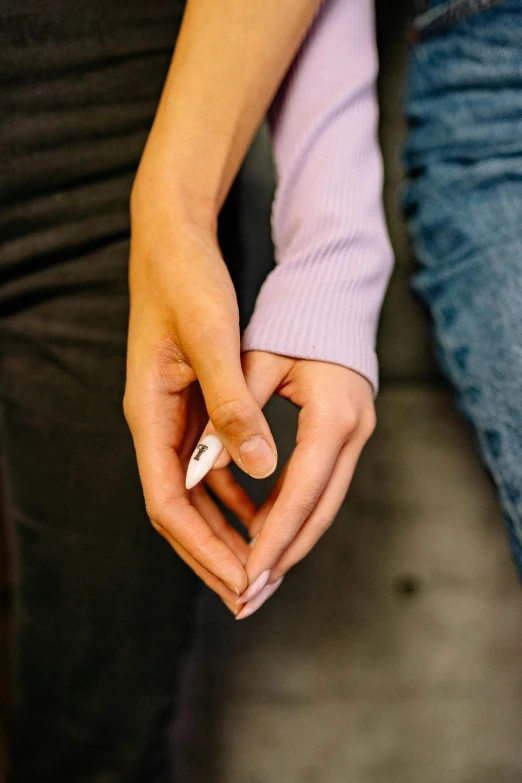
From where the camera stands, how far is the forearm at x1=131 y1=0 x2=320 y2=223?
1.52ft

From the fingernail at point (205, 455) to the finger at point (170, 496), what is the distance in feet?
0.07

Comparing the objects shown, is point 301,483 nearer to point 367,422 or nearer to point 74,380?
point 367,422

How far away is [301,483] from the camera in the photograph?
43 centimetres

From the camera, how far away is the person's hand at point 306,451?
0.43 m

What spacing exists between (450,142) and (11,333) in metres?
0.52

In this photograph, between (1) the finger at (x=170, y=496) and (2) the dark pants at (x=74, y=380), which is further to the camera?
(2) the dark pants at (x=74, y=380)

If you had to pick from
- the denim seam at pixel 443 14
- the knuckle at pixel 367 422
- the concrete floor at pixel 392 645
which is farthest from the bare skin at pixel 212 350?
the concrete floor at pixel 392 645

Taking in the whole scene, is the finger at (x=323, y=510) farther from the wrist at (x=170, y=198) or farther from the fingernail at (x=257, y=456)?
the wrist at (x=170, y=198)

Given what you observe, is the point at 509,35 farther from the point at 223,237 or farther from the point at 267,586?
the point at 267,586

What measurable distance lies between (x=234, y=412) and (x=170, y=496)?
0.10 m

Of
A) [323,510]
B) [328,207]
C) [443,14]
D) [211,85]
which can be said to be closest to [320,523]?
[323,510]

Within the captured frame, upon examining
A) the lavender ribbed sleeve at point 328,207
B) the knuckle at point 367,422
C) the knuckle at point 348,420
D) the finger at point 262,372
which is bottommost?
the knuckle at point 367,422

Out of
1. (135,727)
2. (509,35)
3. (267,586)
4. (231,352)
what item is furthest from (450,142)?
(135,727)

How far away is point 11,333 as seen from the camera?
57 centimetres
